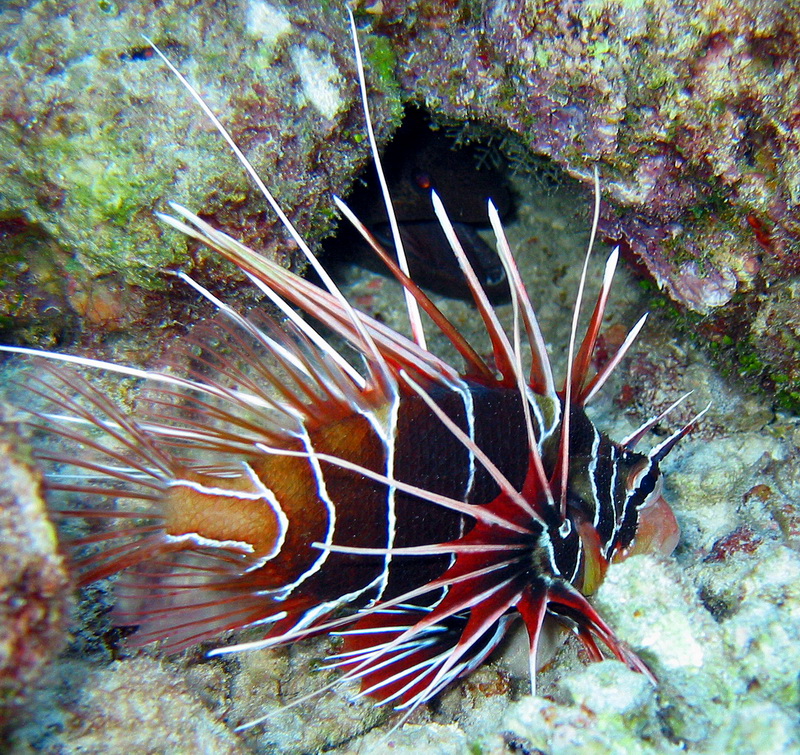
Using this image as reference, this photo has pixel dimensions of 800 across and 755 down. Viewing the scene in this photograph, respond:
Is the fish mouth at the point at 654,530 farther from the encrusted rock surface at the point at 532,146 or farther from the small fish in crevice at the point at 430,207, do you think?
the small fish in crevice at the point at 430,207

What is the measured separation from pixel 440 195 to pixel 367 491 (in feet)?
7.48

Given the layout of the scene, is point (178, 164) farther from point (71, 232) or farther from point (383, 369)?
point (383, 369)

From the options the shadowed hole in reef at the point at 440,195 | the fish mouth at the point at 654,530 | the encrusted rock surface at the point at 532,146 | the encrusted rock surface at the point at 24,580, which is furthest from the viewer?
the shadowed hole in reef at the point at 440,195

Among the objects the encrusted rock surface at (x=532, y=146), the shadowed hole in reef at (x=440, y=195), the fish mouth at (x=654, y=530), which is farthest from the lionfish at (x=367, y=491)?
the shadowed hole in reef at (x=440, y=195)

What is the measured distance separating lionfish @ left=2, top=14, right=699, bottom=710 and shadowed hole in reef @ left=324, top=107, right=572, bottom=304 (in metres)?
1.44

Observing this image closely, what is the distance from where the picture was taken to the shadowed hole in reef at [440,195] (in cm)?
341

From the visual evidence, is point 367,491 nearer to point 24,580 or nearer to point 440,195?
point 24,580

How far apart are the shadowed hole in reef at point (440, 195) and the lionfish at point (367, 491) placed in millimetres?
1444

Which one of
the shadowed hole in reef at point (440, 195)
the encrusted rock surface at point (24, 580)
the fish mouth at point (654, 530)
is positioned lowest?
the fish mouth at point (654, 530)

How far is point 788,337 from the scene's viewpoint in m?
2.51

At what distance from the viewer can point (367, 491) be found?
1.99 meters

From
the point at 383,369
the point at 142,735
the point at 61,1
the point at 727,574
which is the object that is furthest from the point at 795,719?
the point at 61,1

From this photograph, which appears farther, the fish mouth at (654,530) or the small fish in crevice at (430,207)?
the small fish in crevice at (430,207)

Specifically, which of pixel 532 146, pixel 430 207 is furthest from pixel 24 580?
pixel 430 207
